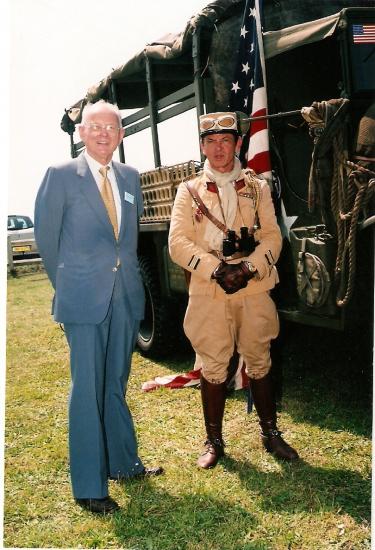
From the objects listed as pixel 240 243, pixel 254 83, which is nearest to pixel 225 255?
pixel 240 243

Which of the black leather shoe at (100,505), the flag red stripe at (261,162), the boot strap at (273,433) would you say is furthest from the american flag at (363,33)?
the black leather shoe at (100,505)

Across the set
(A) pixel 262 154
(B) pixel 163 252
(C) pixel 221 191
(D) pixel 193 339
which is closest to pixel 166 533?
(D) pixel 193 339

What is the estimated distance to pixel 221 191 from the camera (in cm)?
326

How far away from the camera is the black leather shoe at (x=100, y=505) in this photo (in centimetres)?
291

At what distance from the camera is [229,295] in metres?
3.21

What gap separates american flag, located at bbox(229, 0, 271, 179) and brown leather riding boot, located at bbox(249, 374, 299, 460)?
4.58 ft

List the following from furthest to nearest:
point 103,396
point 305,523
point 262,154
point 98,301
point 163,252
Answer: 1. point 163,252
2. point 262,154
3. point 103,396
4. point 98,301
5. point 305,523

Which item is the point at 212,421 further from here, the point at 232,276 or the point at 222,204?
the point at 222,204

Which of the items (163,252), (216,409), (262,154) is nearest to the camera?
(216,409)

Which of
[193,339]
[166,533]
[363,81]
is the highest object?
[363,81]

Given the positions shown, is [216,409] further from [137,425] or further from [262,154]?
[262,154]

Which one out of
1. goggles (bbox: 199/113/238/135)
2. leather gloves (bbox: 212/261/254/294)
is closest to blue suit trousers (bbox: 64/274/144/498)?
leather gloves (bbox: 212/261/254/294)

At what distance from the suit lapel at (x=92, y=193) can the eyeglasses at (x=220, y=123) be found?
26.9 inches

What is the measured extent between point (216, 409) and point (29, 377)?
8.35 ft
